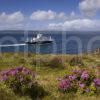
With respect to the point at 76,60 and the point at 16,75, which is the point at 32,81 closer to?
the point at 16,75

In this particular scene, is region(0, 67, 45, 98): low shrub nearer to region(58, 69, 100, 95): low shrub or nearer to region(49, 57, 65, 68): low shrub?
region(58, 69, 100, 95): low shrub

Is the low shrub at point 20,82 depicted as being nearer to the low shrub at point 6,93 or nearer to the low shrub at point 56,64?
the low shrub at point 6,93

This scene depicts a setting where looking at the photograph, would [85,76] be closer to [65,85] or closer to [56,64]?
[65,85]

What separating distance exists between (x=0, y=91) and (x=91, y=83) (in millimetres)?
3714

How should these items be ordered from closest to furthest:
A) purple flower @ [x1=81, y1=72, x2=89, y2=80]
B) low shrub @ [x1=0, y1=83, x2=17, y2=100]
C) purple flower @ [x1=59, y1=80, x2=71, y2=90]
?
low shrub @ [x1=0, y1=83, x2=17, y2=100]
purple flower @ [x1=59, y1=80, x2=71, y2=90]
purple flower @ [x1=81, y1=72, x2=89, y2=80]

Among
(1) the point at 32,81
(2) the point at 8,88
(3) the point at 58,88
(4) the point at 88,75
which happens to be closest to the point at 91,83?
(4) the point at 88,75

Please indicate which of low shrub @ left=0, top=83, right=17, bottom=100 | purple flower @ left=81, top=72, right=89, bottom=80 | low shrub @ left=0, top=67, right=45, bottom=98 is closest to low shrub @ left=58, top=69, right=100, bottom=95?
purple flower @ left=81, top=72, right=89, bottom=80

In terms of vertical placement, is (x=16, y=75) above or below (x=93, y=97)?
above

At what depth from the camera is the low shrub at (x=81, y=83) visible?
12500 mm

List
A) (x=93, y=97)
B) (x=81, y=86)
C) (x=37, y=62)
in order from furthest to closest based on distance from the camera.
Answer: (x=37, y=62) → (x=81, y=86) → (x=93, y=97)

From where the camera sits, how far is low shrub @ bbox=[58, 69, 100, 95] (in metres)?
12.5

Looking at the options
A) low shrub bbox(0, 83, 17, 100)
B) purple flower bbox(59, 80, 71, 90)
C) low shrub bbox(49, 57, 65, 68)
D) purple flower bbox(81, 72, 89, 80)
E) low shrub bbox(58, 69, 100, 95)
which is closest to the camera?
low shrub bbox(0, 83, 17, 100)

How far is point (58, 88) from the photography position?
1305 cm

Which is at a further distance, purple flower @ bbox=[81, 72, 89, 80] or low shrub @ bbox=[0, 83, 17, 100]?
purple flower @ bbox=[81, 72, 89, 80]
